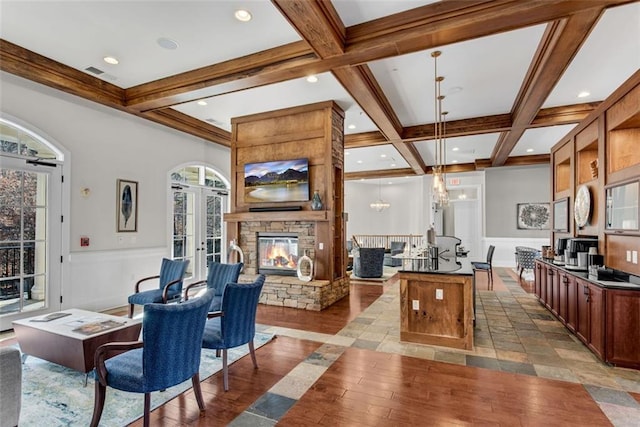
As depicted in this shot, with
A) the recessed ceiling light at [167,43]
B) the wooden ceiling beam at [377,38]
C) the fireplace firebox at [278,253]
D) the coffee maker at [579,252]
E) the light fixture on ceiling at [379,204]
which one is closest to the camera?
the wooden ceiling beam at [377,38]

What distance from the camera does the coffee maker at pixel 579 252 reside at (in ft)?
14.1

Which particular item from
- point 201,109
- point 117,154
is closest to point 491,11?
point 201,109

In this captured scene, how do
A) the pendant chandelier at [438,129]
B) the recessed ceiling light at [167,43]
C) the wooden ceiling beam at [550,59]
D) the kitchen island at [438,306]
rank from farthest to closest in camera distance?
the pendant chandelier at [438,129] < the recessed ceiling light at [167,43] < the kitchen island at [438,306] < the wooden ceiling beam at [550,59]

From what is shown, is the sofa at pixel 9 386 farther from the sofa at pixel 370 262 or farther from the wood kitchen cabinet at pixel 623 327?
the sofa at pixel 370 262

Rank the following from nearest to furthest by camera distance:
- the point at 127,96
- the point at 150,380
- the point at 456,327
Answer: the point at 150,380 → the point at 456,327 → the point at 127,96

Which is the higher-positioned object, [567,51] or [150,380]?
[567,51]

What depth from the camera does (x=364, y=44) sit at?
347 cm

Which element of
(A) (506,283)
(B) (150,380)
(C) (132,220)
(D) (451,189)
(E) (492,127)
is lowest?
(A) (506,283)

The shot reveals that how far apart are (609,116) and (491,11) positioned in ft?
7.77

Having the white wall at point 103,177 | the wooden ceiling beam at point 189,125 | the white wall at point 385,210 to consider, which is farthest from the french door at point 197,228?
the white wall at point 385,210

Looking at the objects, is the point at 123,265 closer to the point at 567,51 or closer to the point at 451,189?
the point at 567,51

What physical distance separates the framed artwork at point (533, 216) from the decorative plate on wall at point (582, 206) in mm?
5482

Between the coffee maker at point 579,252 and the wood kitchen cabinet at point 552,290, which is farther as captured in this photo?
the wood kitchen cabinet at point 552,290

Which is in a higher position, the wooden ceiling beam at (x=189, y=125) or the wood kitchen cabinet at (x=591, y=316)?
the wooden ceiling beam at (x=189, y=125)
